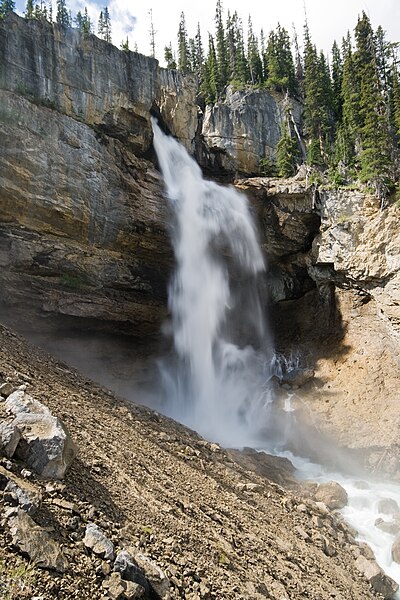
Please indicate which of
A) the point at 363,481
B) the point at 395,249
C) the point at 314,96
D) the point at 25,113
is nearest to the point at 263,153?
the point at 314,96

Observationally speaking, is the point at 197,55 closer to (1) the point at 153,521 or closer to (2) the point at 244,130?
(2) the point at 244,130

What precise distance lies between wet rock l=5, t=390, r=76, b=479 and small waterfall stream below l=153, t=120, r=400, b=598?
51.2ft

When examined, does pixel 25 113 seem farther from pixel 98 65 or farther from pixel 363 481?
pixel 363 481

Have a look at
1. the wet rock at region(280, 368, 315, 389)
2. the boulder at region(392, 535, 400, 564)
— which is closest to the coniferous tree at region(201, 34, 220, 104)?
the wet rock at region(280, 368, 315, 389)

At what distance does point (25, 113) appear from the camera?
59.4 feet

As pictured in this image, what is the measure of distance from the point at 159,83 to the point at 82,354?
1652 centimetres

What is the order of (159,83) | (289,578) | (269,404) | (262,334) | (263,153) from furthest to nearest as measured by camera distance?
(263,153) < (262,334) < (159,83) < (269,404) < (289,578)

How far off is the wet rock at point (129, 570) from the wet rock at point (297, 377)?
1863 cm

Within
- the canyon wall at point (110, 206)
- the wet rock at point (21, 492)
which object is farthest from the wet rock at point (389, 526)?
the canyon wall at point (110, 206)

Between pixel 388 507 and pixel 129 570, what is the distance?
10.8 metres

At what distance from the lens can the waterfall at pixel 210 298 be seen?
23.7m

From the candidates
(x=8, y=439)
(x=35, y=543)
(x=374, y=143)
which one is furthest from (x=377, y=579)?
(x=374, y=143)

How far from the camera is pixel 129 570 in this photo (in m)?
4.48

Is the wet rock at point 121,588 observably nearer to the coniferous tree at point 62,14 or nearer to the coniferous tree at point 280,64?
the coniferous tree at point 280,64
